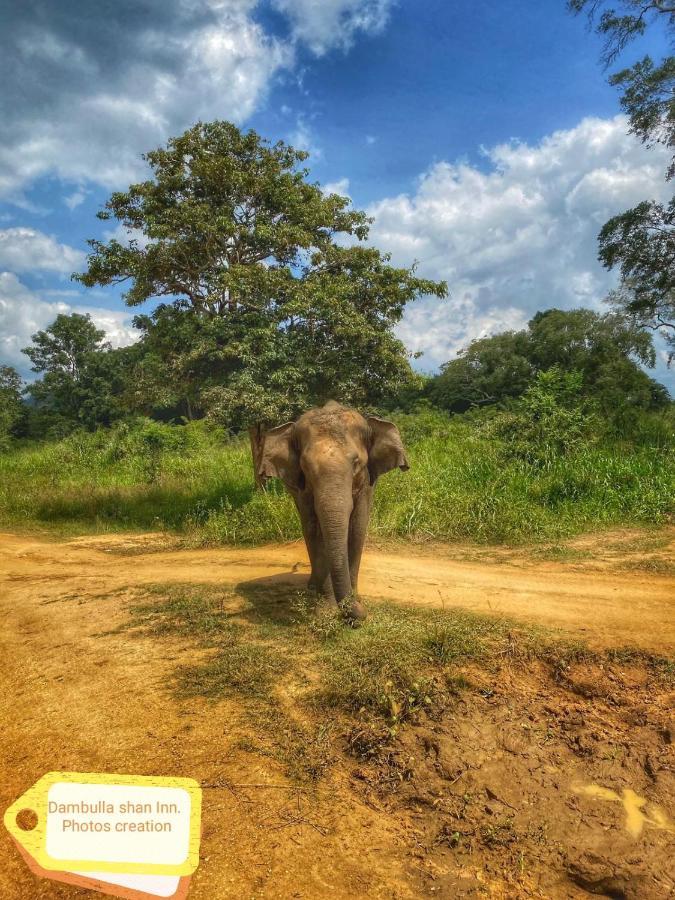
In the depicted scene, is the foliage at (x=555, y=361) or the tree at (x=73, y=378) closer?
the foliage at (x=555, y=361)

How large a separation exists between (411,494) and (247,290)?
19.4ft

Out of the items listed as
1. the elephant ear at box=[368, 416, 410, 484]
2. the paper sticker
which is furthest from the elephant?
the paper sticker

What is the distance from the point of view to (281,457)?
6.22 m

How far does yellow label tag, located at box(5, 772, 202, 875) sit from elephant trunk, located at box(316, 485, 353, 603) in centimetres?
254

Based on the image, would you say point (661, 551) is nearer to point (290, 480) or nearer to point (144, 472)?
point (290, 480)

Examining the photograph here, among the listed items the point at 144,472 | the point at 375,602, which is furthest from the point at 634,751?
the point at 144,472

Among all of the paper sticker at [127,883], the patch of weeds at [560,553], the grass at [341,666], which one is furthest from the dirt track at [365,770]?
the patch of weeds at [560,553]

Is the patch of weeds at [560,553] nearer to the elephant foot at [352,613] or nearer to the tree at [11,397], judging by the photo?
the elephant foot at [352,613]

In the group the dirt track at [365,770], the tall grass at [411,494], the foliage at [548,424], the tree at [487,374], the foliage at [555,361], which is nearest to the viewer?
the dirt track at [365,770]

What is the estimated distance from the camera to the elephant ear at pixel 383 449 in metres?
6.29

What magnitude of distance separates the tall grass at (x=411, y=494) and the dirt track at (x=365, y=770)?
4.70 metres

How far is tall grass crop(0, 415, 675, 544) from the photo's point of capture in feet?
33.6

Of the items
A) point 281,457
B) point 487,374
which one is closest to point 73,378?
point 487,374

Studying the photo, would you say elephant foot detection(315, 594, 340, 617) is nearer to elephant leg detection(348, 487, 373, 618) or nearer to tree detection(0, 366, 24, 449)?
elephant leg detection(348, 487, 373, 618)
